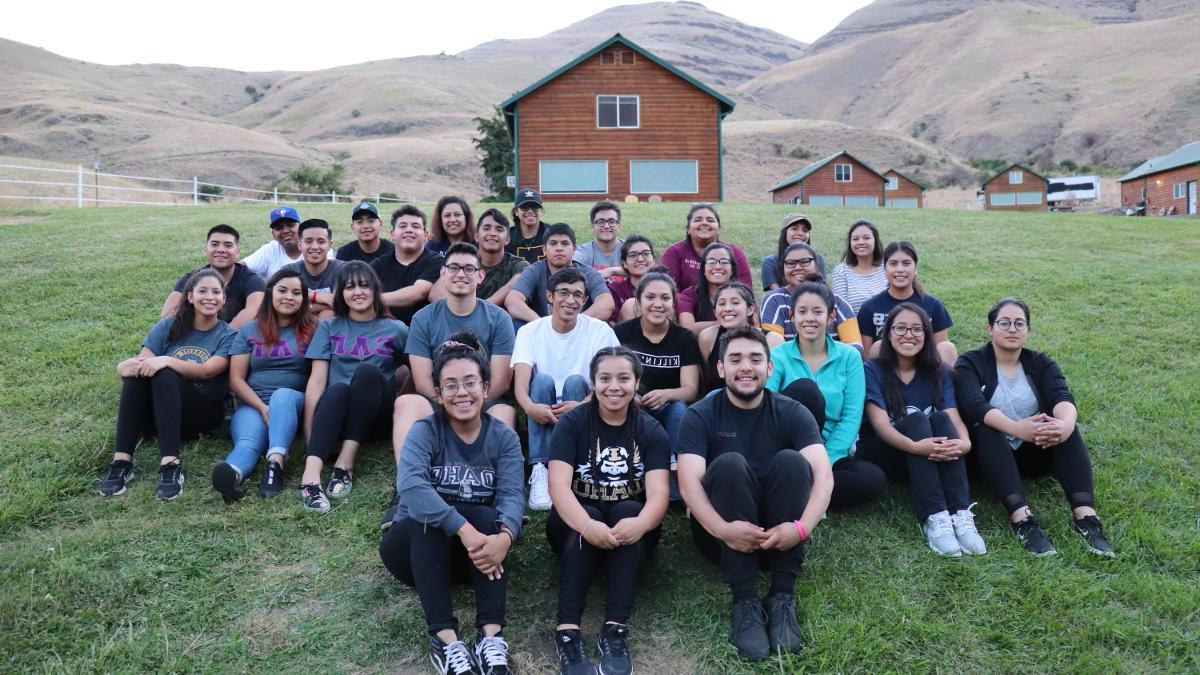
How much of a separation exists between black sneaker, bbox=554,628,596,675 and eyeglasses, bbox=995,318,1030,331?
10.2 feet

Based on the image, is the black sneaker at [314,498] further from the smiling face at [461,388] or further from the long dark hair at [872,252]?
the long dark hair at [872,252]

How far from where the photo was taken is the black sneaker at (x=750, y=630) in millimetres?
3168

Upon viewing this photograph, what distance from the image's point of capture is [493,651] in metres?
3.09

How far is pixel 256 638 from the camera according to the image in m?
3.35

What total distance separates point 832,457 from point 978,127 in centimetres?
9499

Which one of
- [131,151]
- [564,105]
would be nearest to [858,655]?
[564,105]

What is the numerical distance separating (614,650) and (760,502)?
0.95 meters

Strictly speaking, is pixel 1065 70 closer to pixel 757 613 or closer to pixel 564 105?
pixel 564 105

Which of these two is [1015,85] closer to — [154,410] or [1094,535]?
[1094,535]

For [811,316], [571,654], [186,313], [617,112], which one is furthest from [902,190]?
[571,654]

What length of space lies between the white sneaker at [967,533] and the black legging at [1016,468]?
0.97 feet

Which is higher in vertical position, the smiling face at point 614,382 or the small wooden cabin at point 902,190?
the small wooden cabin at point 902,190

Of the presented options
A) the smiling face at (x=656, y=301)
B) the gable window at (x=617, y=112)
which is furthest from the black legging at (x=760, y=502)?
the gable window at (x=617, y=112)

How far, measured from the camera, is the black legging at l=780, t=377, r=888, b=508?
13.3ft
